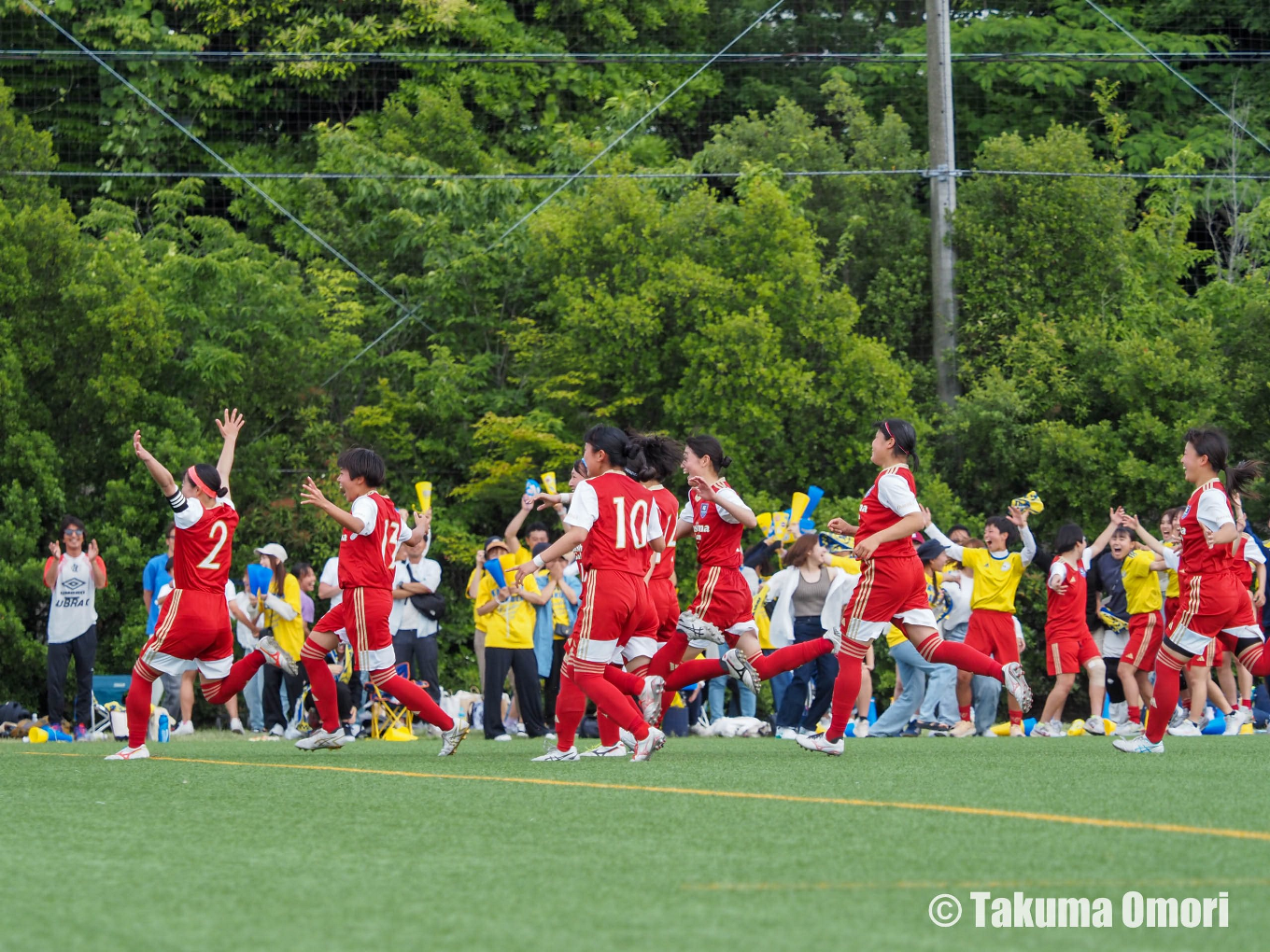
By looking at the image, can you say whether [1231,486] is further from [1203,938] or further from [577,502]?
[1203,938]

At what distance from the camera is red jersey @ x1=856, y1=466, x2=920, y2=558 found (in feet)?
30.5

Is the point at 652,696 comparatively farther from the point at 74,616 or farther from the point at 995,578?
the point at 74,616

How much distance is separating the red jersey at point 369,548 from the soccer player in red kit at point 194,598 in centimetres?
79

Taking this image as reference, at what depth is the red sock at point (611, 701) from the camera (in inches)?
353

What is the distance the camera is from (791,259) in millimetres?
21422

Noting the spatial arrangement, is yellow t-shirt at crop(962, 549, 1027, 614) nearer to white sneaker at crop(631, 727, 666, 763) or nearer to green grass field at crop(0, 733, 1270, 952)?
green grass field at crop(0, 733, 1270, 952)

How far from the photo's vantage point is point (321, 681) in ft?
34.6

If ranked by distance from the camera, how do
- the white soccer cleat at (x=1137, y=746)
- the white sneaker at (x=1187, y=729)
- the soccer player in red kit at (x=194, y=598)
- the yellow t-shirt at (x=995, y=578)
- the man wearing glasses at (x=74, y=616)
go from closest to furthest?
the white soccer cleat at (x=1137, y=746), the soccer player in red kit at (x=194, y=598), the white sneaker at (x=1187, y=729), the yellow t-shirt at (x=995, y=578), the man wearing glasses at (x=74, y=616)

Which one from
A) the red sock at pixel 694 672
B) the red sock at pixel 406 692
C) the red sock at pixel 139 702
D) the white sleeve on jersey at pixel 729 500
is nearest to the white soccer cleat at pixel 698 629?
the red sock at pixel 694 672

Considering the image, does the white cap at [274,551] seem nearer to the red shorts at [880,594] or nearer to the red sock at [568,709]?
the red sock at [568,709]

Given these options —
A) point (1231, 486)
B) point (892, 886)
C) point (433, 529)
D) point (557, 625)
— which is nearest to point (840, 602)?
point (557, 625)

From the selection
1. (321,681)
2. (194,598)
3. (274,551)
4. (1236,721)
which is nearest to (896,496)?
(321,681)

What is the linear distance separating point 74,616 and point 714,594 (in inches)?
297

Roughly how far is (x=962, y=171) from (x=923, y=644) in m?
14.4
